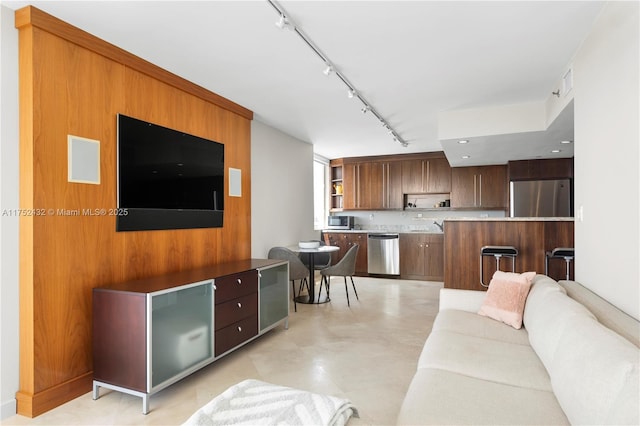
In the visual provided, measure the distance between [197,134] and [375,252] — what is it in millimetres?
4516

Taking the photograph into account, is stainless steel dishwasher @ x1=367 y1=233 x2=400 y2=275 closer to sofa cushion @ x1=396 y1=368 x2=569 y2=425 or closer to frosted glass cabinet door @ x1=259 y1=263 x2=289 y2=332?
frosted glass cabinet door @ x1=259 y1=263 x2=289 y2=332

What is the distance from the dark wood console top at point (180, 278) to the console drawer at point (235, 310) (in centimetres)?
25

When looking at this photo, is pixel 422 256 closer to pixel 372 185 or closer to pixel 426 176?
pixel 426 176

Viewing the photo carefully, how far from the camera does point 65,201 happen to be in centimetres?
254

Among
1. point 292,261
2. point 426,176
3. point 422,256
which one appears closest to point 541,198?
point 426,176

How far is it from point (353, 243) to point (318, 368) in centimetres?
452

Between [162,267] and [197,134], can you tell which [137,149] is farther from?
[162,267]

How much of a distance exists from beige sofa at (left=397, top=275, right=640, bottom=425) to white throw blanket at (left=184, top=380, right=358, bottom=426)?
0.28m

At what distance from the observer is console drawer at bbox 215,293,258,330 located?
3.07 meters

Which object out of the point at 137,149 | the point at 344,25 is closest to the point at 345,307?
the point at 137,149

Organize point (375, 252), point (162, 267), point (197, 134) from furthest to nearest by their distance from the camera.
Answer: point (375, 252) < point (197, 134) < point (162, 267)

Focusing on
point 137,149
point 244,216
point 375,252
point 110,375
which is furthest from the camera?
point 375,252

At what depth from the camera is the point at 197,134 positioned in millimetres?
3736

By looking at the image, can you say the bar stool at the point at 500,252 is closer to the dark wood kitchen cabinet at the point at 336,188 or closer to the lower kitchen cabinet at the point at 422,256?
the lower kitchen cabinet at the point at 422,256
